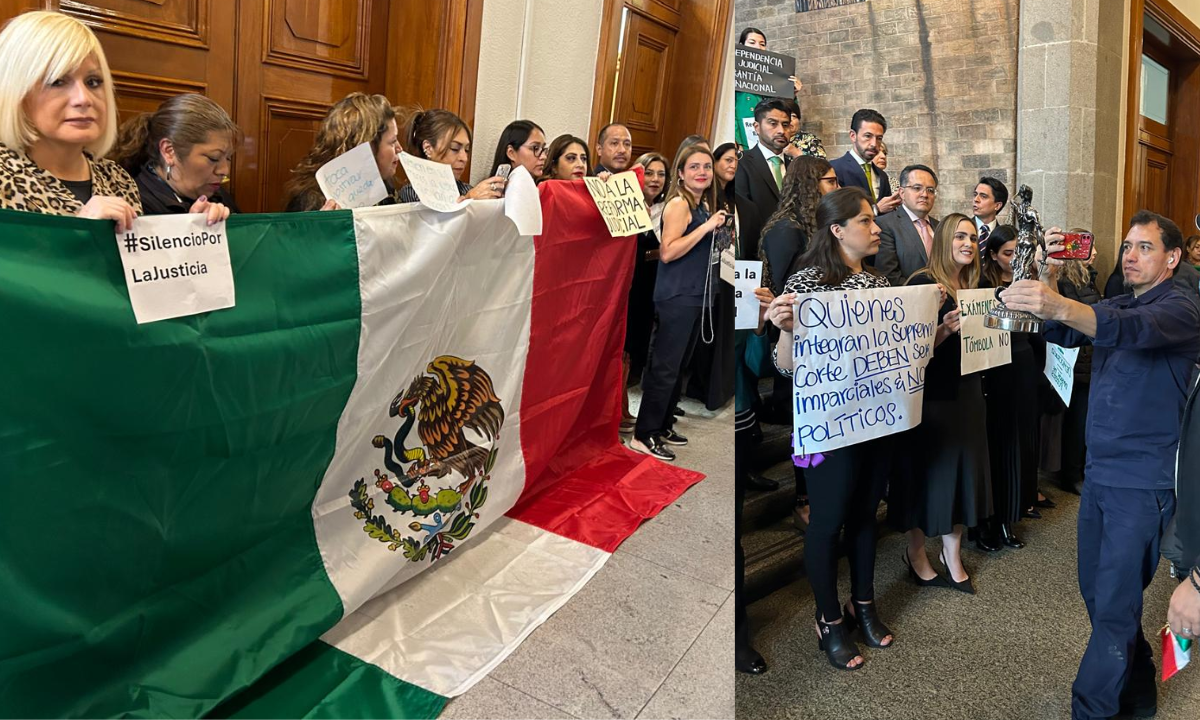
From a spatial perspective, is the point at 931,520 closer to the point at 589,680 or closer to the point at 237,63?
the point at 589,680

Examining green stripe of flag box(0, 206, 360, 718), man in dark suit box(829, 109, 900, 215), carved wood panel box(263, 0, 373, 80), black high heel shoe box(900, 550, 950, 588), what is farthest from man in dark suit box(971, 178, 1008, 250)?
carved wood panel box(263, 0, 373, 80)

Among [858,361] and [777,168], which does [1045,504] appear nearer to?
[858,361]

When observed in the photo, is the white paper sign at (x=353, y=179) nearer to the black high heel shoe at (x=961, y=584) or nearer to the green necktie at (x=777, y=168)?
the green necktie at (x=777, y=168)

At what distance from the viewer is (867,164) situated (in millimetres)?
969

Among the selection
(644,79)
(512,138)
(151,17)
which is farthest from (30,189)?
(644,79)

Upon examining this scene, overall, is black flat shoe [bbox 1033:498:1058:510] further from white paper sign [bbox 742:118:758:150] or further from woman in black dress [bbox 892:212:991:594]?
white paper sign [bbox 742:118:758:150]

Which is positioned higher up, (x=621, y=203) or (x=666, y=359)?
(x=621, y=203)

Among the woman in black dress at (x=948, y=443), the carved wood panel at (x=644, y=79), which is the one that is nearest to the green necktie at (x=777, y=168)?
the woman in black dress at (x=948, y=443)

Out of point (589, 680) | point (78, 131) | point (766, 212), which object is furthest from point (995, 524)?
point (78, 131)

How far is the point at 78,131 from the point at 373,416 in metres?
0.87

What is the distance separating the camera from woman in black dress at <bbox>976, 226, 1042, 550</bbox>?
1.15m

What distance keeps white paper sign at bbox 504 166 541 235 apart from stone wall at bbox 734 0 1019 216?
5.09ft

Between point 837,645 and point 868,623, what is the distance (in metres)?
0.06

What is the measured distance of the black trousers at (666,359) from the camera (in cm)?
328
